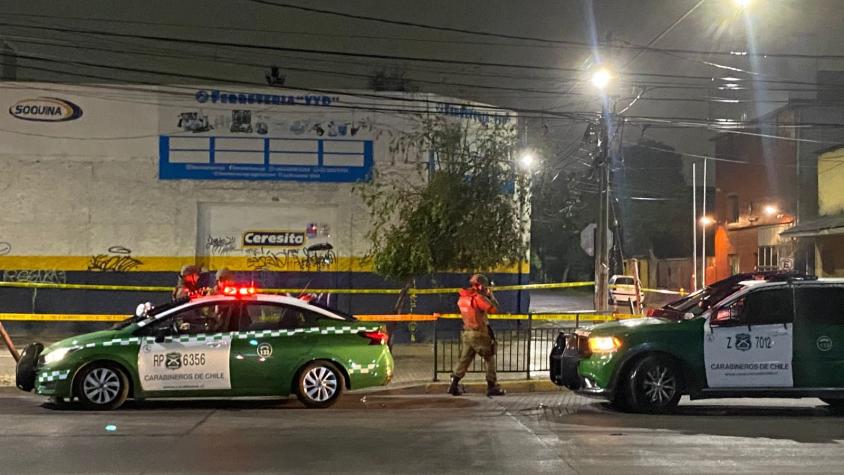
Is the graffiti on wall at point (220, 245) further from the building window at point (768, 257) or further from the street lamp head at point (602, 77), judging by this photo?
the building window at point (768, 257)

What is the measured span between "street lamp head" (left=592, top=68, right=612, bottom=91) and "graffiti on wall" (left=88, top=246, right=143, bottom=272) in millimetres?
11192

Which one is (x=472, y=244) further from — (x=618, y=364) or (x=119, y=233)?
(x=119, y=233)

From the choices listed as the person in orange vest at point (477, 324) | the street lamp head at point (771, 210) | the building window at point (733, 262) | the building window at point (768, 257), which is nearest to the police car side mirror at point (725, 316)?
the person in orange vest at point (477, 324)

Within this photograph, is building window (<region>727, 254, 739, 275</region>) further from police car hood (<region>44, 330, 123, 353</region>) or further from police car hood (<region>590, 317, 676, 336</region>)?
police car hood (<region>44, 330, 123, 353</region>)

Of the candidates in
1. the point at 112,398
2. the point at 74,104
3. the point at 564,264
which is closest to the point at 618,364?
the point at 112,398

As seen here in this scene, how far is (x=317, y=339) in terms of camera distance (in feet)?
33.3

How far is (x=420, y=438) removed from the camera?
8016 mm

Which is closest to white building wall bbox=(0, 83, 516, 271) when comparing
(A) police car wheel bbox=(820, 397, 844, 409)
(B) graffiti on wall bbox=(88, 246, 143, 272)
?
(B) graffiti on wall bbox=(88, 246, 143, 272)

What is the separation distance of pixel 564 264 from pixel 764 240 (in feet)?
100

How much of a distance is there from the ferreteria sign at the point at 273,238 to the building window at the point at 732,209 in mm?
29957

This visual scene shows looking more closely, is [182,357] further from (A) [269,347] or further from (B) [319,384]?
Answer: (B) [319,384]

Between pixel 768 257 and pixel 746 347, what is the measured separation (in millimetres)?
30947

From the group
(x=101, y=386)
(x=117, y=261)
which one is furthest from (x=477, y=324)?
(x=117, y=261)

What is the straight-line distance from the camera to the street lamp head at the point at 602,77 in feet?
59.3
